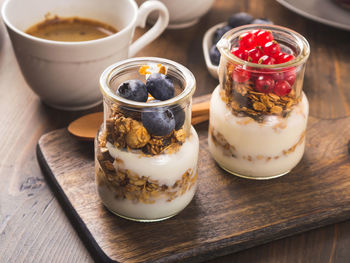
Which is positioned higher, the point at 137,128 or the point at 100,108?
the point at 137,128

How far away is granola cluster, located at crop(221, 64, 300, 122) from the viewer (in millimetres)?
774

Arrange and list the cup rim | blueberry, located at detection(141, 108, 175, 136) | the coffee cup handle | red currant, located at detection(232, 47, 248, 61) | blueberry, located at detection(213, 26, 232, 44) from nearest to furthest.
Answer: blueberry, located at detection(141, 108, 175, 136) < red currant, located at detection(232, 47, 248, 61) < the cup rim < the coffee cup handle < blueberry, located at detection(213, 26, 232, 44)

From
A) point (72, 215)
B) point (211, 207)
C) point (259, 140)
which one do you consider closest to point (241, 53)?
point (259, 140)

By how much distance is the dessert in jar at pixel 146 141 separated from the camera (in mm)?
691

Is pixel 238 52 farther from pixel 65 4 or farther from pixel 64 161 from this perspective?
pixel 65 4

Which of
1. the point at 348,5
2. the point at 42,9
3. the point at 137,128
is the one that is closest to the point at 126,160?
the point at 137,128

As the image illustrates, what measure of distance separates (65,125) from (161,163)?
34cm

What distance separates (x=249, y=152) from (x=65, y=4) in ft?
1.66

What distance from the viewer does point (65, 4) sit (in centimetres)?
107

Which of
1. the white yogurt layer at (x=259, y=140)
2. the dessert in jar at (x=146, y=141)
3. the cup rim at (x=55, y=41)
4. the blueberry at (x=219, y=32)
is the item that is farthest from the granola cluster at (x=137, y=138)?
the blueberry at (x=219, y=32)

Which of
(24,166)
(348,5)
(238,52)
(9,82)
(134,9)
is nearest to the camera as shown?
(238,52)

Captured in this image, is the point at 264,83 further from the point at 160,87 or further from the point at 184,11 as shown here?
the point at 184,11

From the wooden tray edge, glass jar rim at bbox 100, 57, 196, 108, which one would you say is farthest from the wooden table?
glass jar rim at bbox 100, 57, 196, 108

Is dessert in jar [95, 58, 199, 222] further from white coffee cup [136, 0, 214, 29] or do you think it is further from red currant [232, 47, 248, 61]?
white coffee cup [136, 0, 214, 29]
